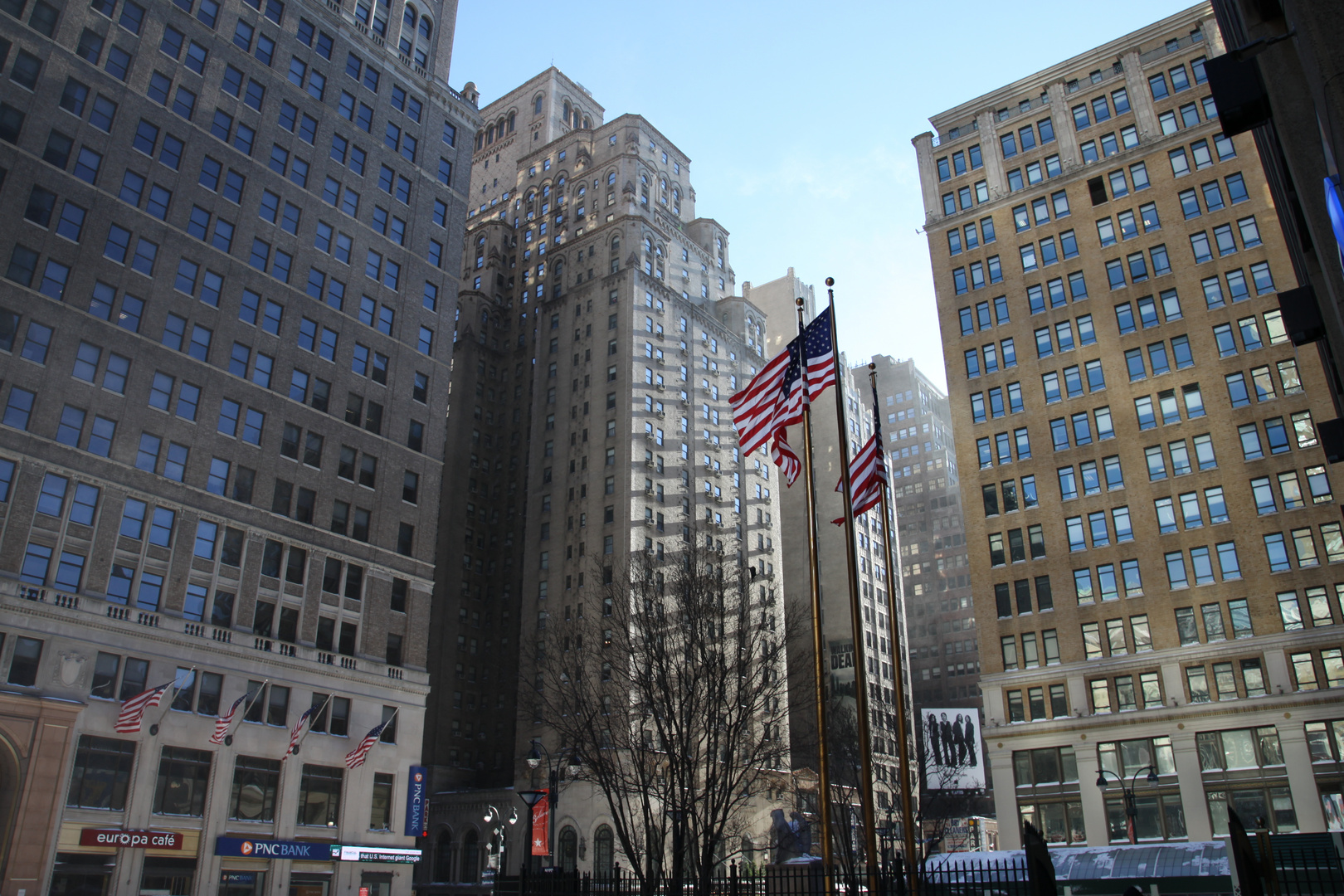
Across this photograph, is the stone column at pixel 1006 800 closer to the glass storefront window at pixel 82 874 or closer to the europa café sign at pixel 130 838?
the europa café sign at pixel 130 838

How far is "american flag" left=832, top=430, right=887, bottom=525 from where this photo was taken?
23.7 metres

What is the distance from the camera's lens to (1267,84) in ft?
47.2

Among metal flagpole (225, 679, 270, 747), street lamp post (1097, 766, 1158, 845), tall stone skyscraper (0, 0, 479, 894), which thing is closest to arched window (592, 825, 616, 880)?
tall stone skyscraper (0, 0, 479, 894)

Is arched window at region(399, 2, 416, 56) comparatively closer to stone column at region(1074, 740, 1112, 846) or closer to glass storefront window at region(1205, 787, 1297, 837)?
stone column at region(1074, 740, 1112, 846)

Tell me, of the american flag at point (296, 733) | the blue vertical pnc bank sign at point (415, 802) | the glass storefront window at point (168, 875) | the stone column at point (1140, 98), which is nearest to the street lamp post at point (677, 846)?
the american flag at point (296, 733)

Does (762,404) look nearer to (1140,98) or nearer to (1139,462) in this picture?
(1139,462)

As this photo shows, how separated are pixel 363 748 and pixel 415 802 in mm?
7053

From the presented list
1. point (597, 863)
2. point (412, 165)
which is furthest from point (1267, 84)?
point (597, 863)

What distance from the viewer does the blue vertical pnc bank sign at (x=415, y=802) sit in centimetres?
5725

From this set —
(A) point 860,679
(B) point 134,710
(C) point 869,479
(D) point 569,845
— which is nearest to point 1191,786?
(C) point 869,479

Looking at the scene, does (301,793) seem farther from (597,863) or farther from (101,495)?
(597,863)

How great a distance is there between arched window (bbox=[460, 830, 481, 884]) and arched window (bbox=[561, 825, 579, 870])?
9217mm

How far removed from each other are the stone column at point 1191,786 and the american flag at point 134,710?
5201 centimetres

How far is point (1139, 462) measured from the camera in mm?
58312
